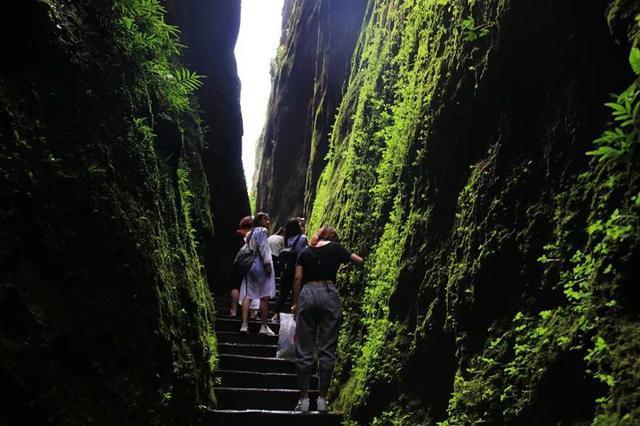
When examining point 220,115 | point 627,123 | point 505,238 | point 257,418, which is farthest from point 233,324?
point 220,115

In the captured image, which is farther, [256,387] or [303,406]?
[256,387]

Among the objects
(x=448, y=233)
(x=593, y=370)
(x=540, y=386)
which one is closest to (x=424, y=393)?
(x=448, y=233)

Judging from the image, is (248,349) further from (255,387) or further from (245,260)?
(245,260)

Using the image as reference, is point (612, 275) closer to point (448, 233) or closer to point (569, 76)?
point (569, 76)

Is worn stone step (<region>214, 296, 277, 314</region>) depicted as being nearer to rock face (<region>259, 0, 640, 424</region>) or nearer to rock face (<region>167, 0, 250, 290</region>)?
rock face (<region>167, 0, 250, 290</region>)

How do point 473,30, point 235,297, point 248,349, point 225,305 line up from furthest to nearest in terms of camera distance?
point 225,305, point 235,297, point 248,349, point 473,30

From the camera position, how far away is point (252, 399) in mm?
6340

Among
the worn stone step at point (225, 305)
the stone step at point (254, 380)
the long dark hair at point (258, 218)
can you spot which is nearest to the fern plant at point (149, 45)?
the long dark hair at point (258, 218)

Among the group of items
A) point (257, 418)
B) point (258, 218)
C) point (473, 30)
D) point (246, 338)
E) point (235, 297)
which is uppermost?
point (258, 218)

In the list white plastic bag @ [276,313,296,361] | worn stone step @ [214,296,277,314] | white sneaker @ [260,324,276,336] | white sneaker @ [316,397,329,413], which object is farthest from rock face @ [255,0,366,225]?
white sneaker @ [316,397,329,413]

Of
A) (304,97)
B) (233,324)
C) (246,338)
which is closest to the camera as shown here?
(246,338)

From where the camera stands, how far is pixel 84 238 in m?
3.76

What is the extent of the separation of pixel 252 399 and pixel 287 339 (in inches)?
30.2

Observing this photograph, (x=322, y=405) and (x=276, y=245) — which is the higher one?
(x=276, y=245)
